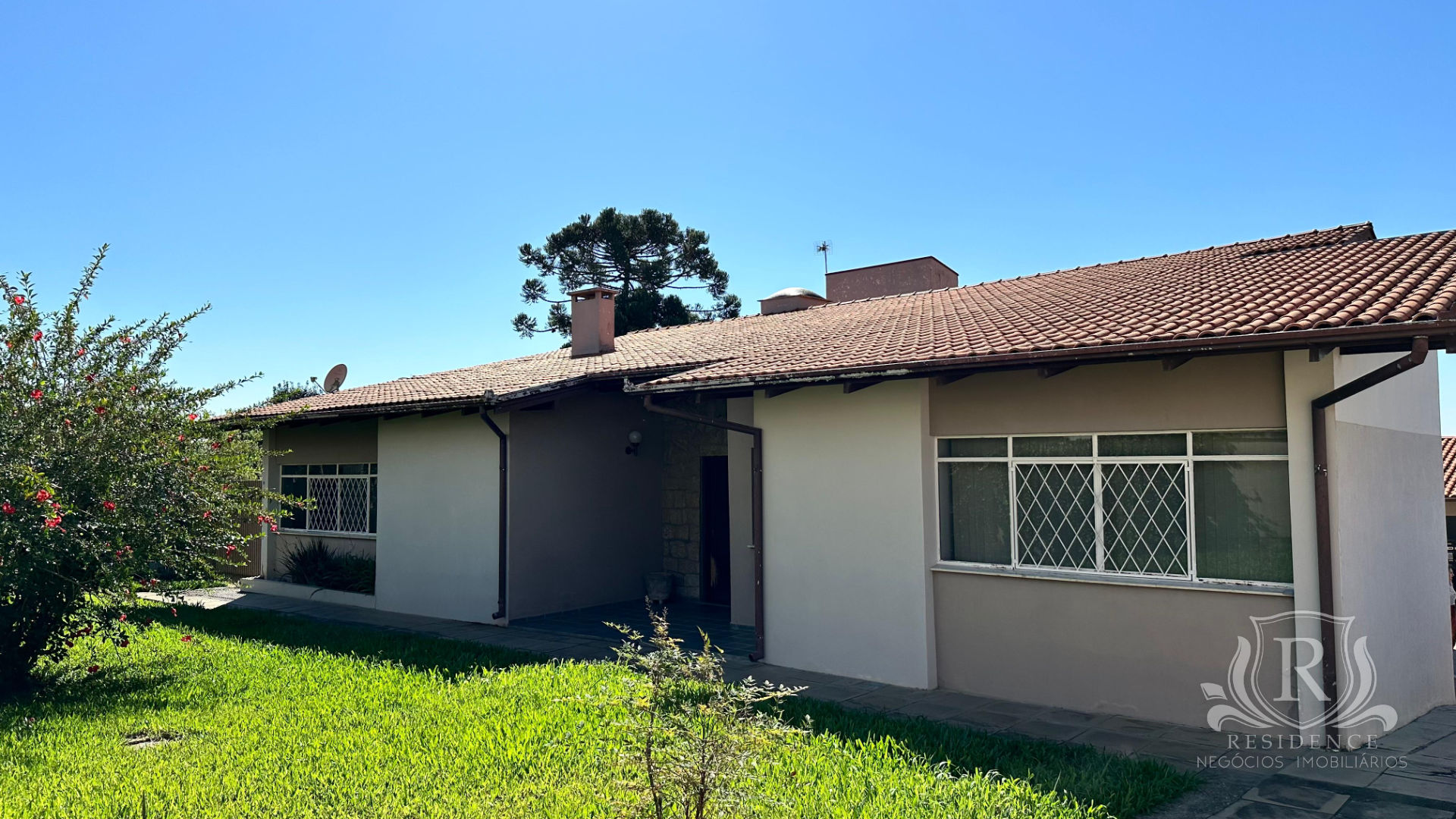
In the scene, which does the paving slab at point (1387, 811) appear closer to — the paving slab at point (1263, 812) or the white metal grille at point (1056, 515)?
the paving slab at point (1263, 812)

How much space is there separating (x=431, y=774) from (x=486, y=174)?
465 inches

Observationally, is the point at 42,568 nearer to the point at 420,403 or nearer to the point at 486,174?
A: the point at 420,403

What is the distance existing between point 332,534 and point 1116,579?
39.9 feet

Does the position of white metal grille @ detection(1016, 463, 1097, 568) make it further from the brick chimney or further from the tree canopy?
the tree canopy

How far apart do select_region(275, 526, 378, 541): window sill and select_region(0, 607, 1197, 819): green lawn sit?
540 centimetres

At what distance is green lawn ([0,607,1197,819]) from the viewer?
4.96 meters

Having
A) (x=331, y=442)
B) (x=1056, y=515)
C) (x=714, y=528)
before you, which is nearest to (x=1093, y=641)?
(x=1056, y=515)

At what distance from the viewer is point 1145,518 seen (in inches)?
279

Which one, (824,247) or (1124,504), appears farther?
(824,247)

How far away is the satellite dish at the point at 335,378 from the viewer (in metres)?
18.6

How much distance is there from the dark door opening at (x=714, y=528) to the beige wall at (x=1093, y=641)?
5.67 m

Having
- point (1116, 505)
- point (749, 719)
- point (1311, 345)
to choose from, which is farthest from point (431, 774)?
point (1311, 345)

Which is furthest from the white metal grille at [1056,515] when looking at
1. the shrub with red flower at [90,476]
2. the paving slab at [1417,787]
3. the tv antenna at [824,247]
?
the tv antenna at [824,247]

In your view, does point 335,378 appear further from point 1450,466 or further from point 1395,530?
point 1450,466
